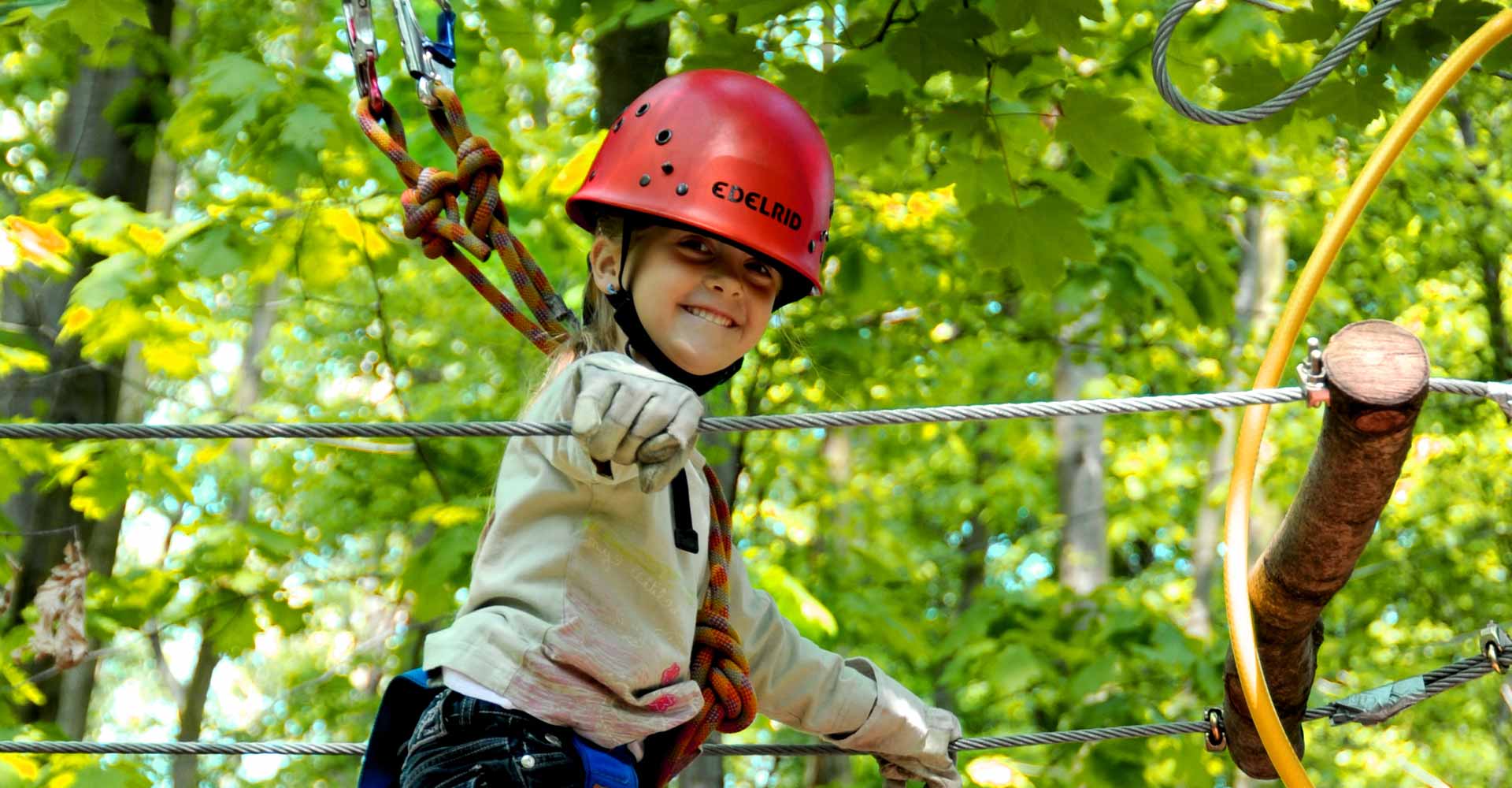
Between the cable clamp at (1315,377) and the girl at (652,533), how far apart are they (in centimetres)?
73

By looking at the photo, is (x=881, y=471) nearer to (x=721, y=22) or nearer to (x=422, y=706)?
(x=721, y=22)

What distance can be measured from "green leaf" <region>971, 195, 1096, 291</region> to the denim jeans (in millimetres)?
1657

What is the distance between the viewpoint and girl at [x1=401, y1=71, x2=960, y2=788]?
1.94 meters

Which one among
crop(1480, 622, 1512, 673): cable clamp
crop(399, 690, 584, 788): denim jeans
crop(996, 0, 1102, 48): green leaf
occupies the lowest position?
crop(1480, 622, 1512, 673): cable clamp

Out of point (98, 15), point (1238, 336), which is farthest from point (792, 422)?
point (1238, 336)

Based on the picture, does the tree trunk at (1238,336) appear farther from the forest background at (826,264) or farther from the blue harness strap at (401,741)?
the blue harness strap at (401,741)

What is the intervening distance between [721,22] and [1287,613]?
253 centimetres

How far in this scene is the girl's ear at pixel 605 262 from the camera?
2357mm

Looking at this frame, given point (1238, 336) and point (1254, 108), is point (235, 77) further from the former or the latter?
point (1238, 336)

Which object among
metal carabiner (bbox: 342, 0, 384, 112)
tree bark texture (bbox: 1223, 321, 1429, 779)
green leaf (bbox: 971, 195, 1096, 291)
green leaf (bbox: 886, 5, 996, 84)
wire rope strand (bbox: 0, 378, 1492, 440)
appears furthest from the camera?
green leaf (bbox: 971, 195, 1096, 291)

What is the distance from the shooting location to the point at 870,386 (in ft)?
19.7

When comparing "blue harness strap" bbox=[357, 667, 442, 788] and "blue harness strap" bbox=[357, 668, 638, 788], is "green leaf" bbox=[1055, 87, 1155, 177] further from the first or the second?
"blue harness strap" bbox=[357, 667, 442, 788]

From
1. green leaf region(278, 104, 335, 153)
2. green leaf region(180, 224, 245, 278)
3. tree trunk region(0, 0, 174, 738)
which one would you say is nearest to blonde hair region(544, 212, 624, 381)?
green leaf region(278, 104, 335, 153)

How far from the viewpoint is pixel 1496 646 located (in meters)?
2.02
